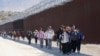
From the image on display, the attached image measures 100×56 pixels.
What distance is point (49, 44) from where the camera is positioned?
2611 cm

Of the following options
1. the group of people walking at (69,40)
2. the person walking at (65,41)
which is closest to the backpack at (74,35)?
the group of people walking at (69,40)

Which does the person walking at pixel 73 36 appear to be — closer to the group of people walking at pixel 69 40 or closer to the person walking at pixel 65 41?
the group of people walking at pixel 69 40

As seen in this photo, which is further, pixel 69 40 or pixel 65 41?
pixel 69 40

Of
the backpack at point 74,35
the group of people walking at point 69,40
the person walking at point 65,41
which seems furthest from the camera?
the person walking at point 65,41

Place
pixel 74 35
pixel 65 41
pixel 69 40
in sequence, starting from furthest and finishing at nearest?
pixel 69 40, pixel 65 41, pixel 74 35

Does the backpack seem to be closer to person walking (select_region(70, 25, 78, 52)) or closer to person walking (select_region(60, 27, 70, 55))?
person walking (select_region(70, 25, 78, 52))

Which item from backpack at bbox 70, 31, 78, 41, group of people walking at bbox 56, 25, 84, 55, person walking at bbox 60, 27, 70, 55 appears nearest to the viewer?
backpack at bbox 70, 31, 78, 41

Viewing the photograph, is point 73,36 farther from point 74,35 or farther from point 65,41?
point 65,41

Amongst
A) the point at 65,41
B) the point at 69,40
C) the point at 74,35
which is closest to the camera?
the point at 74,35

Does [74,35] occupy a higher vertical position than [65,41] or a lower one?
higher

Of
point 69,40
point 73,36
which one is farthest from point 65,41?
point 73,36

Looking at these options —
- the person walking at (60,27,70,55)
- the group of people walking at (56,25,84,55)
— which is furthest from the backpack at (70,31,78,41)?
the person walking at (60,27,70,55)

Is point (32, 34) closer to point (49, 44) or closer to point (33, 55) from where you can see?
point (49, 44)

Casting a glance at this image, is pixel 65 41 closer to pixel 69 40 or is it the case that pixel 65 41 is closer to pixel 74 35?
pixel 69 40
